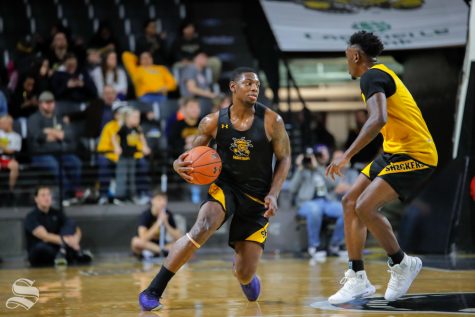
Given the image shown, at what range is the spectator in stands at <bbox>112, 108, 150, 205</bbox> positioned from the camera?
12.6 meters

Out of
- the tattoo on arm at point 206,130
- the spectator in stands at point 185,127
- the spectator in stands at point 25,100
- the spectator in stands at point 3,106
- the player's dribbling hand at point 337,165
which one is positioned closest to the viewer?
the player's dribbling hand at point 337,165

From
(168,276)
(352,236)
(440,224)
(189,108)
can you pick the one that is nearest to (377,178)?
(352,236)

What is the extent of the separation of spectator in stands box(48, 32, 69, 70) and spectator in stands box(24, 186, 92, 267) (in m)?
3.19

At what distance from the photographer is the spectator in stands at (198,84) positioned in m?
13.7

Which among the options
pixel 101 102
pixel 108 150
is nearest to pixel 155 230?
pixel 108 150

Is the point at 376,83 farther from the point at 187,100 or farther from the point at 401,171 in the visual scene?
the point at 187,100

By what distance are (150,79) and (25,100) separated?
2.07m

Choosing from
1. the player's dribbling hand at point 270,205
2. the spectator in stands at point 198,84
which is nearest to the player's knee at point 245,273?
the player's dribbling hand at point 270,205

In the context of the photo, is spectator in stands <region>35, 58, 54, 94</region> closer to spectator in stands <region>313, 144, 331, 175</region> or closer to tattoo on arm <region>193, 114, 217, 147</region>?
spectator in stands <region>313, 144, 331, 175</region>

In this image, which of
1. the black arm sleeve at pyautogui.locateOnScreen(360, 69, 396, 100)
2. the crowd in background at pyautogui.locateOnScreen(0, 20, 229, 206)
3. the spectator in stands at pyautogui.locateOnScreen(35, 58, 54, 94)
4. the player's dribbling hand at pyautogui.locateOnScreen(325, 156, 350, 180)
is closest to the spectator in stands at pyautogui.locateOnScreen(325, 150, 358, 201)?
the crowd in background at pyautogui.locateOnScreen(0, 20, 229, 206)

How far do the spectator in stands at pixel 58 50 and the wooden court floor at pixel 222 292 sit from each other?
4.88 metres

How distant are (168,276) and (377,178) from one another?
5.52 ft

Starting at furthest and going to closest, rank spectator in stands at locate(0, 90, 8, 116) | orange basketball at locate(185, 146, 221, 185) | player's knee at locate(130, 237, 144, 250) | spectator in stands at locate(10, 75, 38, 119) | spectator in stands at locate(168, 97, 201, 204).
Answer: spectator in stands at locate(10, 75, 38, 119) → spectator in stands at locate(0, 90, 8, 116) → spectator in stands at locate(168, 97, 201, 204) → player's knee at locate(130, 237, 144, 250) → orange basketball at locate(185, 146, 221, 185)

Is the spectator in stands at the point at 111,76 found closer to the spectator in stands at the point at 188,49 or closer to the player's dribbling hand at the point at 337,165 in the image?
the spectator in stands at the point at 188,49
